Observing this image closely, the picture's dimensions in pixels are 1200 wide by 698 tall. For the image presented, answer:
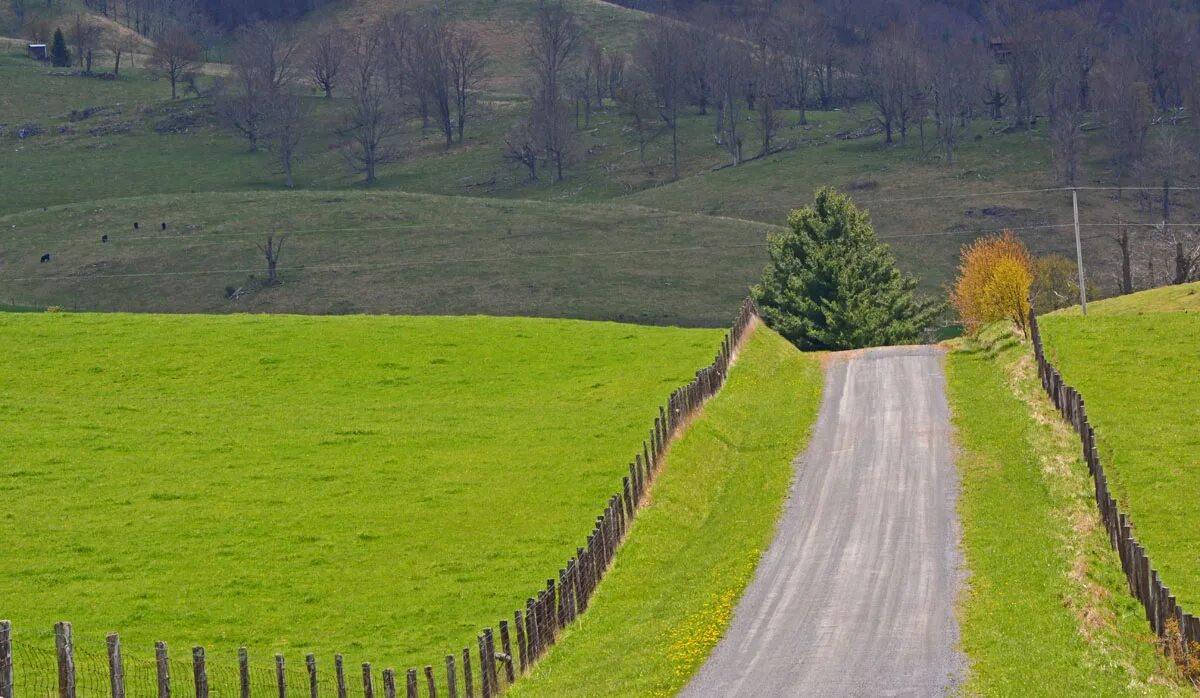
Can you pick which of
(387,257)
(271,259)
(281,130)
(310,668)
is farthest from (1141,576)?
(281,130)

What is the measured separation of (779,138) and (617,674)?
173m

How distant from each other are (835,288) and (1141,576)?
55.9 m

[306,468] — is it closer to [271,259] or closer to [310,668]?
[310,668]

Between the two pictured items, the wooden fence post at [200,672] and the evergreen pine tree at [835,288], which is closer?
the wooden fence post at [200,672]

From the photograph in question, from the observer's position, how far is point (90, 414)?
54.8 m

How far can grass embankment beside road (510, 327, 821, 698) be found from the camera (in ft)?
96.5

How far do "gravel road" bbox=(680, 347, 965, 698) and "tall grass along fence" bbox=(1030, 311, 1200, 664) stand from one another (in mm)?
3468

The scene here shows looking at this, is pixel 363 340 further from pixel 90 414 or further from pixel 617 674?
pixel 617 674

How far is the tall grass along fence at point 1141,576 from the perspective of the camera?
25516mm

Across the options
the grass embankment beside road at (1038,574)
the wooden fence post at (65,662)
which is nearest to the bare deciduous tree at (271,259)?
the grass embankment beside road at (1038,574)

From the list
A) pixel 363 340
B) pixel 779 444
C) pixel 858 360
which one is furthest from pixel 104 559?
pixel 858 360

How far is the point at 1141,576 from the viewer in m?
30.3

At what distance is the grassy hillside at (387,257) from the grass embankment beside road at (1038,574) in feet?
226

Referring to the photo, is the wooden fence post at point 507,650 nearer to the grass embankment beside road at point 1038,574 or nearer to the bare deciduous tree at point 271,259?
the grass embankment beside road at point 1038,574
